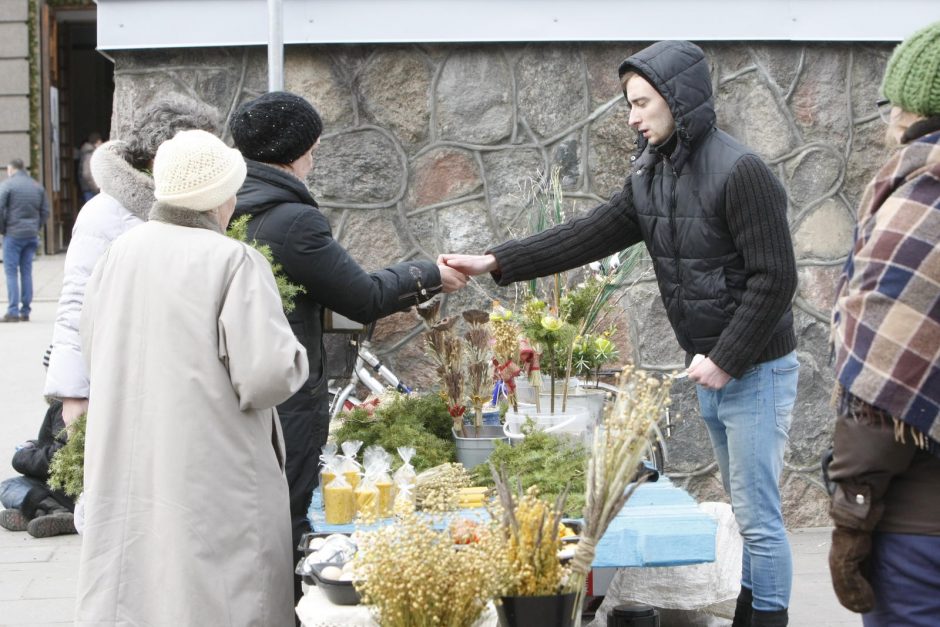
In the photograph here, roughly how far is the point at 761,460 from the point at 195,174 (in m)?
1.94

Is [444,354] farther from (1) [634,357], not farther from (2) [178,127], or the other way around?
(1) [634,357]

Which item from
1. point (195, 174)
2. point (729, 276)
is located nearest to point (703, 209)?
point (729, 276)

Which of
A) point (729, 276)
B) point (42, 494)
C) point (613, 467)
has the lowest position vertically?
point (42, 494)

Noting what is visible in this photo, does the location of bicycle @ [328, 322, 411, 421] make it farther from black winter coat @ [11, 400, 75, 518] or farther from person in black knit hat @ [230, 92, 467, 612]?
person in black knit hat @ [230, 92, 467, 612]

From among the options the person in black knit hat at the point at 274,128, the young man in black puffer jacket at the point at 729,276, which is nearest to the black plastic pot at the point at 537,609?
the young man in black puffer jacket at the point at 729,276

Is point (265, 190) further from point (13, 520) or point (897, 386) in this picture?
point (13, 520)

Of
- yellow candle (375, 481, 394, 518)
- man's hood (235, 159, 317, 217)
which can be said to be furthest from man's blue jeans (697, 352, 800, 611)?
man's hood (235, 159, 317, 217)

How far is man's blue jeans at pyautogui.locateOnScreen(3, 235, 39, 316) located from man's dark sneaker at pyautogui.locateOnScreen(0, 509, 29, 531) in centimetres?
695

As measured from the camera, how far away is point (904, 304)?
7.66 feet

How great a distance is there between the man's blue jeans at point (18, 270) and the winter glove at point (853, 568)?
453 inches

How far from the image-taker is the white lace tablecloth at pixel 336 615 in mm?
2927

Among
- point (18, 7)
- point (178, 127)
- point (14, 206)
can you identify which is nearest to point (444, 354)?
point (178, 127)

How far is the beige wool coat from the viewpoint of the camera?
118 inches

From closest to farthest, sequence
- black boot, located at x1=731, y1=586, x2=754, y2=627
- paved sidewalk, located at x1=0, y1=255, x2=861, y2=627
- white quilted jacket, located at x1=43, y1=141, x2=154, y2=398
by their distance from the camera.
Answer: black boot, located at x1=731, y1=586, x2=754, y2=627 → white quilted jacket, located at x1=43, y1=141, x2=154, y2=398 → paved sidewalk, located at x1=0, y1=255, x2=861, y2=627
